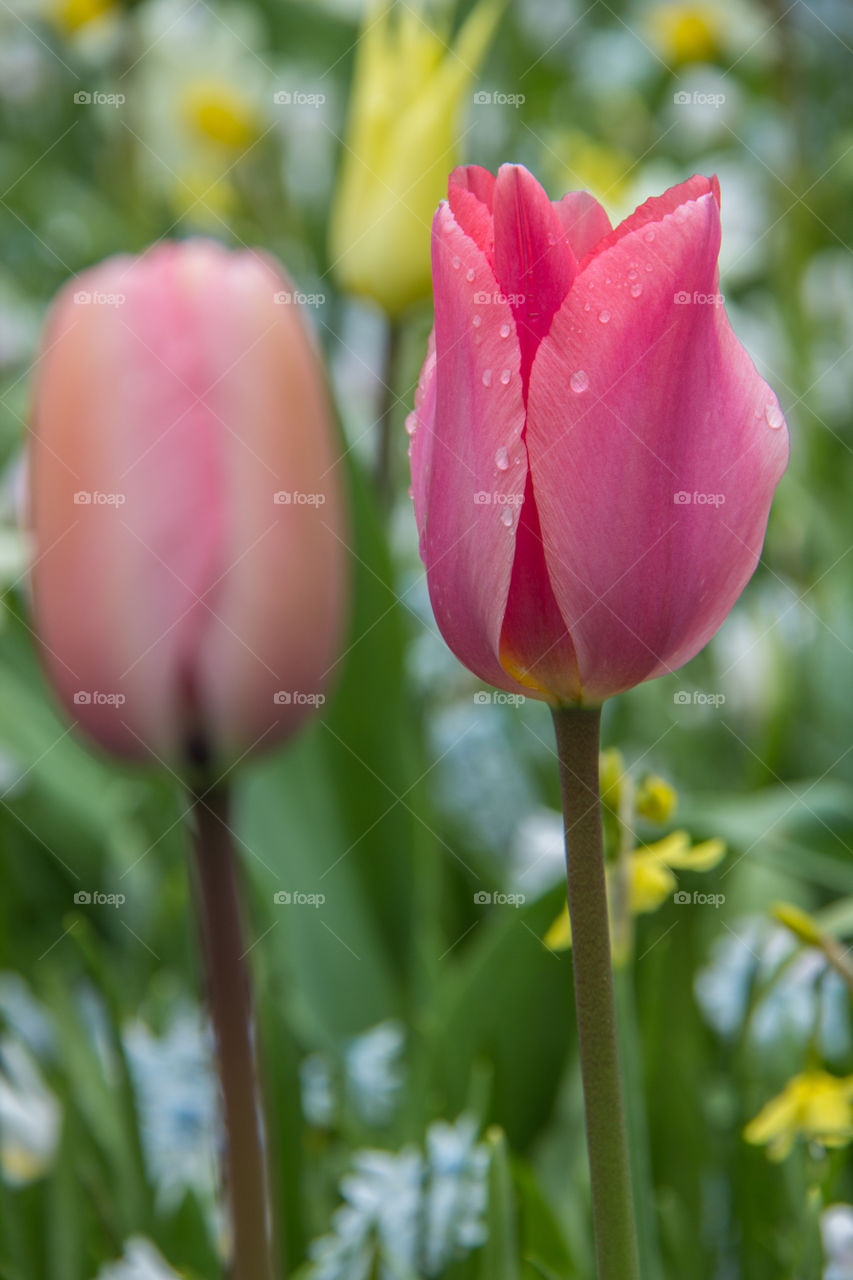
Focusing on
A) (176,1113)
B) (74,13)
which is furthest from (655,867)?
(74,13)

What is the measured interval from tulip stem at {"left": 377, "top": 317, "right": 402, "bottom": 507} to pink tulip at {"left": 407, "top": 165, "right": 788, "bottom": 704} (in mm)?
747

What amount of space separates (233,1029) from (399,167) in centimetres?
72

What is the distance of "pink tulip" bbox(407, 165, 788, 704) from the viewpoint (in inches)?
11.0

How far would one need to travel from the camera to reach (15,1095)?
2.12 feet

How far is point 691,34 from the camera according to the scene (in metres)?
1.95

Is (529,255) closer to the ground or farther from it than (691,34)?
closer to the ground

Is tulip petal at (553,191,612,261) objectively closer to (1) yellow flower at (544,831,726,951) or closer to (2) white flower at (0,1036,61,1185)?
(1) yellow flower at (544,831,726,951)

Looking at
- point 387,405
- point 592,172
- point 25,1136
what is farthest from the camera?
point 592,172
